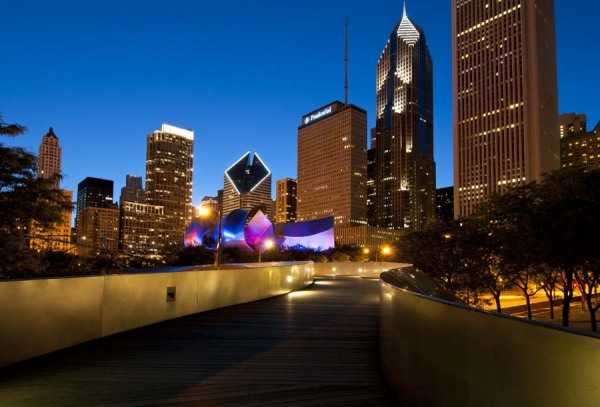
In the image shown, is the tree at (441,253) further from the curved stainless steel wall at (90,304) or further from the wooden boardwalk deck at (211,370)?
the wooden boardwalk deck at (211,370)

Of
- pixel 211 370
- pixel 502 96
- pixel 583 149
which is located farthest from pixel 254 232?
pixel 583 149

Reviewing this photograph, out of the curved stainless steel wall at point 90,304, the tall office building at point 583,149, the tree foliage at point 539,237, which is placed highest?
the tall office building at point 583,149

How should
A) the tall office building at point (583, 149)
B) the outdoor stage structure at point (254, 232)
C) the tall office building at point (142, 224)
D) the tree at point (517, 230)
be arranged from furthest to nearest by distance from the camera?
the tall office building at point (142, 224) → the tall office building at point (583, 149) → the outdoor stage structure at point (254, 232) → the tree at point (517, 230)

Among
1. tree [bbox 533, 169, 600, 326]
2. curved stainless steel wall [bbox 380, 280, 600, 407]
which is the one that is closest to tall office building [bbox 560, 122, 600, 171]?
tree [bbox 533, 169, 600, 326]

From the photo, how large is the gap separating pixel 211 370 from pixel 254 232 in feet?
234

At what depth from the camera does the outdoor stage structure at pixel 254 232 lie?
76.3 m

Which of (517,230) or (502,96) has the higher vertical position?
(502,96)

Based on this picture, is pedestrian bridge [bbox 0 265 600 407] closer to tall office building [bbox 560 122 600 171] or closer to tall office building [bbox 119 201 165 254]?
tall office building [bbox 560 122 600 171]

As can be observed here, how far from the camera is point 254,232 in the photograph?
7681 centimetres

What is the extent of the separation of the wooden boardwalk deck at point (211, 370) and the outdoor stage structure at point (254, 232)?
62.2 metres

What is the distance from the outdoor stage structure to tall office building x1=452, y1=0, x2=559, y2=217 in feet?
180

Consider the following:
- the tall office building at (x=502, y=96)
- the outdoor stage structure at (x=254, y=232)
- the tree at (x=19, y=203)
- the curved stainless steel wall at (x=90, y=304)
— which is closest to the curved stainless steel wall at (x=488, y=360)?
the curved stainless steel wall at (x=90, y=304)

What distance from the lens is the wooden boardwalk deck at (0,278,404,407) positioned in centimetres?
470

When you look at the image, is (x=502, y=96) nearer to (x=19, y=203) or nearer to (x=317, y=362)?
(x=19, y=203)
